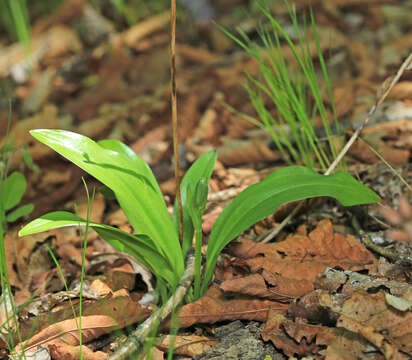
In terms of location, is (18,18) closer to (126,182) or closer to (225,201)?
(225,201)

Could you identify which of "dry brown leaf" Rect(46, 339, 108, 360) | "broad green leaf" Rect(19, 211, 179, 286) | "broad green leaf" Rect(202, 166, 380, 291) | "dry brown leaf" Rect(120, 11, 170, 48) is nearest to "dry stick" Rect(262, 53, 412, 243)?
"broad green leaf" Rect(202, 166, 380, 291)

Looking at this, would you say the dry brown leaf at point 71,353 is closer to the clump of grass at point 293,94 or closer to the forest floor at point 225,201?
the forest floor at point 225,201

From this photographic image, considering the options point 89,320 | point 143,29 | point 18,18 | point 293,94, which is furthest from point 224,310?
point 18,18

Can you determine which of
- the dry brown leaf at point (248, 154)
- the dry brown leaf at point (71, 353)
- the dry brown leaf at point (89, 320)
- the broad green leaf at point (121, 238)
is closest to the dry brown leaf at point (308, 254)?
the broad green leaf at point (121, 238)

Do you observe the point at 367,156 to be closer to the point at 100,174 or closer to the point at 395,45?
the point at 100,174

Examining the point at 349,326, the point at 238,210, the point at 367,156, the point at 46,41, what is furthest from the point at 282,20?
the point at 349,326

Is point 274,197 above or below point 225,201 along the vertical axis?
above
